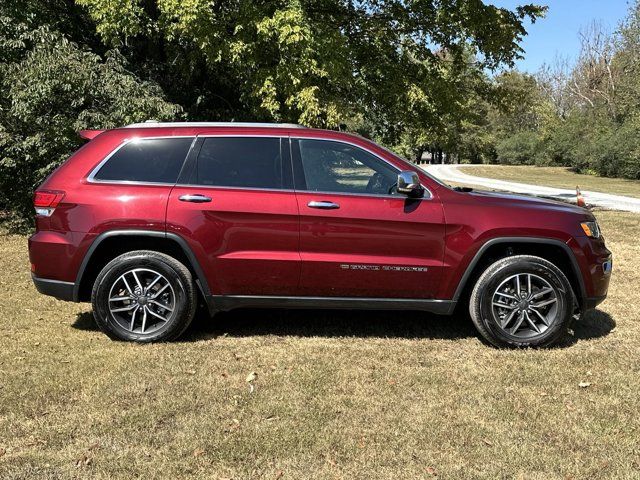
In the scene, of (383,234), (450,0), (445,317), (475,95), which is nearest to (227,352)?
(383,234)

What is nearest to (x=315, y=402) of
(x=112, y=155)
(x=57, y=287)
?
(x=57, y=287)

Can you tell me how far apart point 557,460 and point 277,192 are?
2.71 meters

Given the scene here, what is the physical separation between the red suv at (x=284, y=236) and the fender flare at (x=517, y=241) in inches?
0.4

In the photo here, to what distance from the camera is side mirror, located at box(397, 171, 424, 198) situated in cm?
447

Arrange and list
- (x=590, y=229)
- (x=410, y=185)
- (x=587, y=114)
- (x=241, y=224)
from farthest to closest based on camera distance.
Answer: (x=587, y=114) < (x=590, y=229) < (x=241, y=224) < (x=410, y=185)

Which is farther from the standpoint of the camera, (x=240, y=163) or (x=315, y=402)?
(x=240, y=163)

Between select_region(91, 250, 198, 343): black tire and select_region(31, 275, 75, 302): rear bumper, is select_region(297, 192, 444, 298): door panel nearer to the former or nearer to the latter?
select_region(91, 250, 198, 343): black tire

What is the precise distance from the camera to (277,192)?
183 inches

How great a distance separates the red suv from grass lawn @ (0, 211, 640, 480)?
0.40 m

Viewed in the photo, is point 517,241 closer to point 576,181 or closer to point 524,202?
point 524,202

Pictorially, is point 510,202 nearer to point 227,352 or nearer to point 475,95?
point 227,352

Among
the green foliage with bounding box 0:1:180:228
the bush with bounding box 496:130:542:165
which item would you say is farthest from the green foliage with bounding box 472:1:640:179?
the green foliage with bounding box 0:1:180:228

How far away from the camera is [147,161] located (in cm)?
477

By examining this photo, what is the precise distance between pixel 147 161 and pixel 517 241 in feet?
10.0
